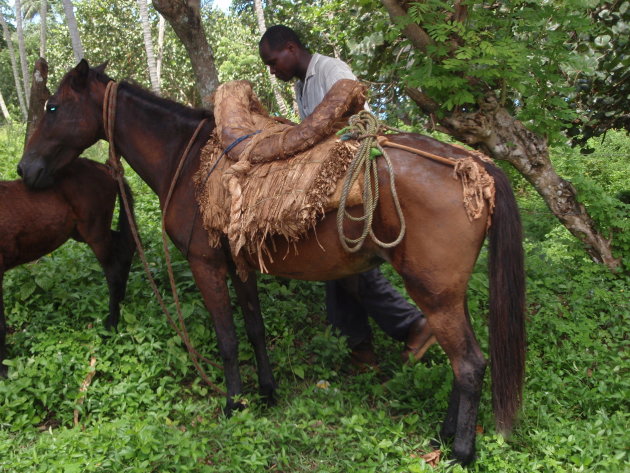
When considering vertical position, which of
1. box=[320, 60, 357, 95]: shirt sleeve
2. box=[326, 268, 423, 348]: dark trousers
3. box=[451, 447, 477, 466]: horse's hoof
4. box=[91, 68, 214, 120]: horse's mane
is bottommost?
box=[451, 447, 477, 466]: horse's hoof

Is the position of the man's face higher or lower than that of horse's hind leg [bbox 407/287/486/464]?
higher

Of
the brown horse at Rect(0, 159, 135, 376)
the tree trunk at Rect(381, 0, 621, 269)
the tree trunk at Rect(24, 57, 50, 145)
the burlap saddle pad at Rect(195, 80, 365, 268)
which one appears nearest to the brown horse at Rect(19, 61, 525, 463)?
the burlap saddle pad at Rect(195, 80, 365, 268)

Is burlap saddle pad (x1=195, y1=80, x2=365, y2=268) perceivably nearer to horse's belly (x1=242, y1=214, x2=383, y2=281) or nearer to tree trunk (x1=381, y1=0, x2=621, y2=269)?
horse's belly (x1=242, y1=214, x2=383, y2=281)

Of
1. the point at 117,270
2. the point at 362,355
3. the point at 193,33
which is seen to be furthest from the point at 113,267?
the point at 193,33

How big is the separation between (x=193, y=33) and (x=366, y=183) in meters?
3.12

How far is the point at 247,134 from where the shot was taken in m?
3.11

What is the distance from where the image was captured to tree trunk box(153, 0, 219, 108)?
4.60 metres

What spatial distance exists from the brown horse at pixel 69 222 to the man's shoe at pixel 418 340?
2.26m

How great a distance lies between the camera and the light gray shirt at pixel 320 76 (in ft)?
10.7

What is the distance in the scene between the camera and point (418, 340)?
3.74m

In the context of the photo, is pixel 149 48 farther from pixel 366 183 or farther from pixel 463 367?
pixel 463 367

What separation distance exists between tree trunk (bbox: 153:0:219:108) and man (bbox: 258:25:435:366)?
1.28m

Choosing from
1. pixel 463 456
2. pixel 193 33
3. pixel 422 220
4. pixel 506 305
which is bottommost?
pixel 463 456

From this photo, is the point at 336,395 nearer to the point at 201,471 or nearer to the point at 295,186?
the point at 201,471
